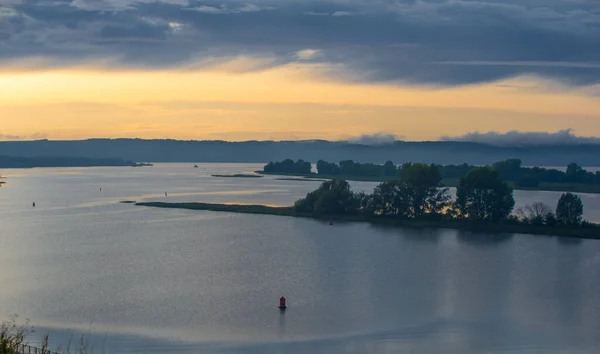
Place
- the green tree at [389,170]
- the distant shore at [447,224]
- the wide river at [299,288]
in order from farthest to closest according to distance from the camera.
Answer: the green tree at [389,170], the distant shore at [447,224], the wide river at [299,288]

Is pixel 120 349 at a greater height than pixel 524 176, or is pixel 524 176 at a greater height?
pixel 524 176

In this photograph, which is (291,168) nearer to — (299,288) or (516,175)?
(516,175)

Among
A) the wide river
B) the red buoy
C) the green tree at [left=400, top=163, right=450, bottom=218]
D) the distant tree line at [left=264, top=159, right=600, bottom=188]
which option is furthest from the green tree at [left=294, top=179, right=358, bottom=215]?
the red buoy

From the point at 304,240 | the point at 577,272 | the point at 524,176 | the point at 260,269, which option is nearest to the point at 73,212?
the point at 304,240

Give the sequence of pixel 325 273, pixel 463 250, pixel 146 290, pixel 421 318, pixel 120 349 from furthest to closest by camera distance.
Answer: pixel 463 250 < pixel 325 273 < pixel 146 290 < pixel 421 318 < pixel 120 349

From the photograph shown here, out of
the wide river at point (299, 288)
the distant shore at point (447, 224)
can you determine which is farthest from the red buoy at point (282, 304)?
the distant shore at point (447, 224)

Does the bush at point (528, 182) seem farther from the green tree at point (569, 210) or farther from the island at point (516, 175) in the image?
the green tree at point (569, 210)

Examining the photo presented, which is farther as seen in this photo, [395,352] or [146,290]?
[146,290]

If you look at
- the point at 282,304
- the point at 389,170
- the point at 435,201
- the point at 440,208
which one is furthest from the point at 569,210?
the point at 389,170

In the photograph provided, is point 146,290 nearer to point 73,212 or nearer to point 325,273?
point 325,273
